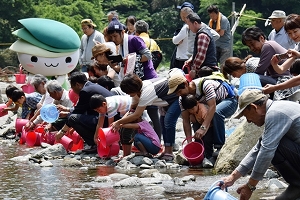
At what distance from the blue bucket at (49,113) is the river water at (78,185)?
46.9 inches

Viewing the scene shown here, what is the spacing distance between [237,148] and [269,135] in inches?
88.1

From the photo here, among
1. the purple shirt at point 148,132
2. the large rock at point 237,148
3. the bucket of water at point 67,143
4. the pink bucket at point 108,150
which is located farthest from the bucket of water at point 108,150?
the large rock at point 237,148

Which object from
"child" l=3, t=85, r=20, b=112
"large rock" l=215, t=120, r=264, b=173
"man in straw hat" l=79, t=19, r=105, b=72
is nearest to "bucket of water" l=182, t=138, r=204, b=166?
"large rock" l=215, t=120, r=264, b=173

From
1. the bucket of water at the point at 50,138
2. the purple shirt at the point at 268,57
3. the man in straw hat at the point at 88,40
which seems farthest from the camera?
the man in straw hat at the point at 88,40

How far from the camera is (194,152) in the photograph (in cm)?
773

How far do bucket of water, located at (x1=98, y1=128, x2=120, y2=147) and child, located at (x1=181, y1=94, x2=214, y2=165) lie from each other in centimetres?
85

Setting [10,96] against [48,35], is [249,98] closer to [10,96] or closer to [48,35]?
[10,96]

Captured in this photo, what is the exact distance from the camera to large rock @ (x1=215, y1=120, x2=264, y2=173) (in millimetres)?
7078

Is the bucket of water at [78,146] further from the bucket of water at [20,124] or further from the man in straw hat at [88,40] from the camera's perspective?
the man in straw hat at [88,40]

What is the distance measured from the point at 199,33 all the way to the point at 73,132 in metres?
2.09

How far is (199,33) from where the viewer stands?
844 cm

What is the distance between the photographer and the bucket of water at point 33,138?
10109mm

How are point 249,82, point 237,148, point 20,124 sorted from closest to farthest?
1. point 249,82
2. point 237,148
3. point 20,124

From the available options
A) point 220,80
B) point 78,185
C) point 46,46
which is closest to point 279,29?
point 220,80
